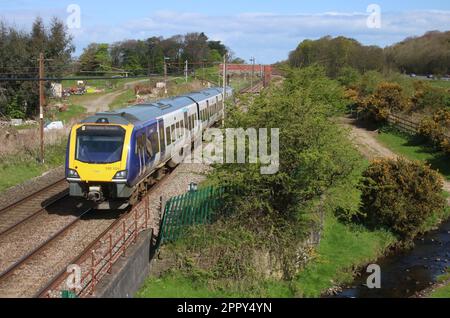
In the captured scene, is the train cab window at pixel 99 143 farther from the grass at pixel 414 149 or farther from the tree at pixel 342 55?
the tree at pixel 342 55

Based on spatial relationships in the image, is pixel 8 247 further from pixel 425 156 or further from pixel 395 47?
pixel 395 47

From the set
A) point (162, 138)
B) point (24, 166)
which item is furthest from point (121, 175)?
point (24, 166)

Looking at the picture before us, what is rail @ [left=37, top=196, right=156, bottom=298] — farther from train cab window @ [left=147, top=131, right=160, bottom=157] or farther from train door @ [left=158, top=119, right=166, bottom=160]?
train door @ [left=158, top=119, right=166, bottom=160]

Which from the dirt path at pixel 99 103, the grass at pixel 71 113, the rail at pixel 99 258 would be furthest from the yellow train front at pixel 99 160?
the dirt path at pixel 99 103

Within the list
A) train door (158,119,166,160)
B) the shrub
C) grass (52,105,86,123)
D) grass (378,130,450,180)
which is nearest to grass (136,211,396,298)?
train door (158,119,166,160)

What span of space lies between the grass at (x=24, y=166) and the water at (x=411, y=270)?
13.0m

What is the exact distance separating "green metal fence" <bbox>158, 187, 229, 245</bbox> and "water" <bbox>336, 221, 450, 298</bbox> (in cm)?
414

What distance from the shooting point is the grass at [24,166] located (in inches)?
849

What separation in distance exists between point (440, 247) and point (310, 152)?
25.4 feet

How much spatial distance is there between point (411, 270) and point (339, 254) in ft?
7.13

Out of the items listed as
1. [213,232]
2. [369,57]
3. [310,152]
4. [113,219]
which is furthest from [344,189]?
[369,57]

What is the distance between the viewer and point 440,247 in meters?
19.1

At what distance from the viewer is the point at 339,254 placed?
17.2 m

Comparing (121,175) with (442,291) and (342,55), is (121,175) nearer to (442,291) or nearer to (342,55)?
(442,291)
